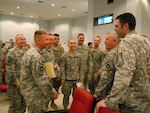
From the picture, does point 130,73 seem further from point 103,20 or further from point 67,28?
point 67,28

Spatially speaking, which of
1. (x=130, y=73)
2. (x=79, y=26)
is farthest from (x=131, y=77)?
(x=79, y=26)

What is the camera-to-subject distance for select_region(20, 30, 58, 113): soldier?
235cm

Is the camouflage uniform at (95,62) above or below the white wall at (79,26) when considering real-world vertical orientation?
below

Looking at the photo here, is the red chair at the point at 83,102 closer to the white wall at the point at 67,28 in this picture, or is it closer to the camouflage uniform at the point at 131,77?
the camouflage uniform at the point at 131,77

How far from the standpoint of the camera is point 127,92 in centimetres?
181

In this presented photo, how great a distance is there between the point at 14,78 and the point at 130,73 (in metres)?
2.28

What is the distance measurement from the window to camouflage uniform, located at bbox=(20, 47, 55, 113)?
5.68m

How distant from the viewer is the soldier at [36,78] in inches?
92.6

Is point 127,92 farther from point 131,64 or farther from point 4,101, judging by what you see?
point 4,101

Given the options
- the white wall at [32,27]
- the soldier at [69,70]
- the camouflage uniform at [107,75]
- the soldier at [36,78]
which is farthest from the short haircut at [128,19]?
the white wall at [32,27]

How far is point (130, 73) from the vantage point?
1.67 meters

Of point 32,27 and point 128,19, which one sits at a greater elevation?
point 32,27

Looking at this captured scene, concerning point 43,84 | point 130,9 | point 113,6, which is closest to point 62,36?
point 113,6

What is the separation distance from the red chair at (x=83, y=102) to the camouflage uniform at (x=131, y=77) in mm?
139
